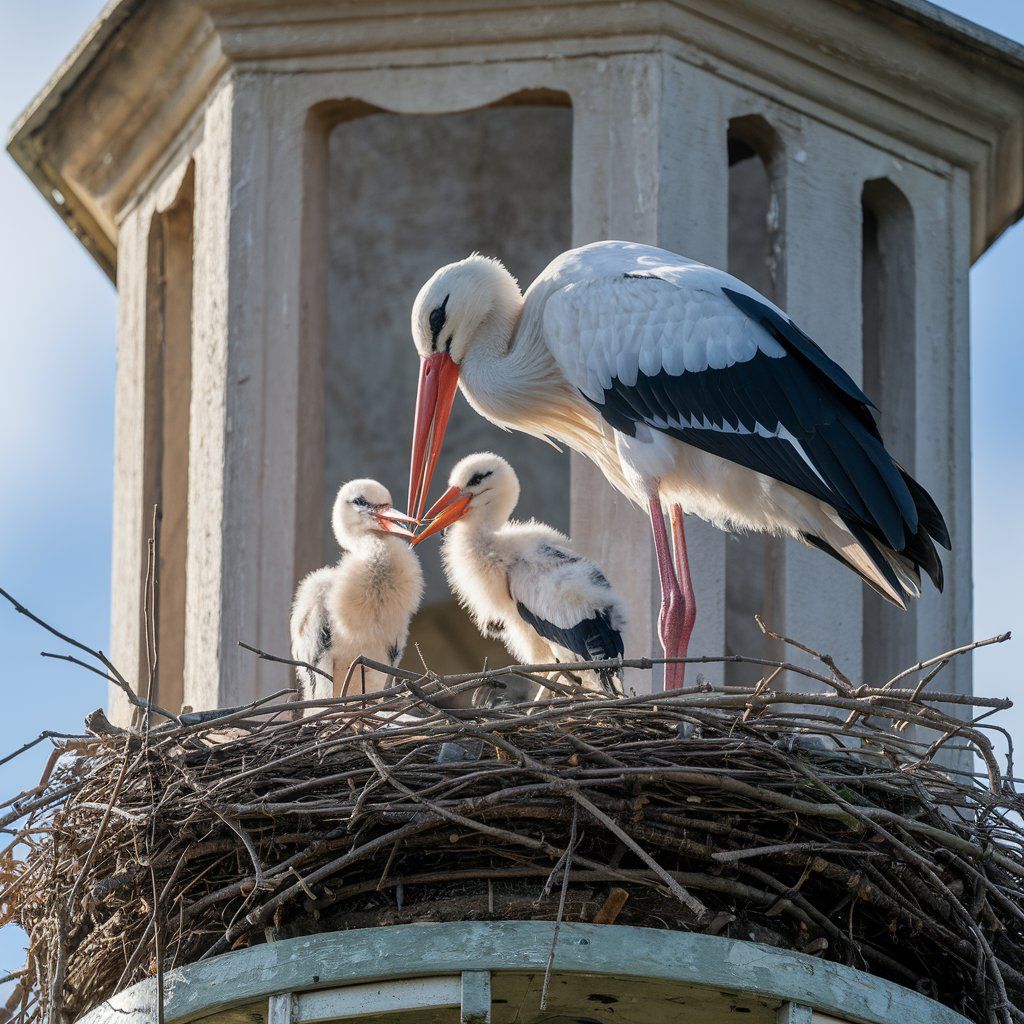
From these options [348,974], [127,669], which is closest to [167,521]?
[127,669]

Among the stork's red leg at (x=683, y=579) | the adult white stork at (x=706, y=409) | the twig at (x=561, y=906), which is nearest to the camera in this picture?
the twig at (x=561, y=906)

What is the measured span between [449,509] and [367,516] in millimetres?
338

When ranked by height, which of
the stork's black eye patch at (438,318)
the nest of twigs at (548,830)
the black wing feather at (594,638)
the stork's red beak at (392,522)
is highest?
the stork's black eye patch at (438,318)

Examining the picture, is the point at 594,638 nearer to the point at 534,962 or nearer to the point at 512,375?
the point at 512,375

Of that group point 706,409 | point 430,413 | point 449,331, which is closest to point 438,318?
point 449,331

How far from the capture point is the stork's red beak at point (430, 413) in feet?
33.0

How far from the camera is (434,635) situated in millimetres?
14398

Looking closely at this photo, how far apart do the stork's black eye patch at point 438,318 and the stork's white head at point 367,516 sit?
2.19ft

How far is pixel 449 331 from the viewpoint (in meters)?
10.0

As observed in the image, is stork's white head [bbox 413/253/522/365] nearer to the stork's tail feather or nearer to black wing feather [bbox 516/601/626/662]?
black wing feather [bbox 516/601/626/662]

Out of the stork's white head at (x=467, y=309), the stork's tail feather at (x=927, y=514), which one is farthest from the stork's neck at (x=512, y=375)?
the stork's tail feather at (x=927, y=514)

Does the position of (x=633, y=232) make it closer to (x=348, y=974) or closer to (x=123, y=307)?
(x=123, y=307)

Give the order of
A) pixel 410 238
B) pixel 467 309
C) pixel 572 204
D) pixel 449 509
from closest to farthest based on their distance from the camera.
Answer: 1. pixel 467 309
2. pixel 449 509
3. pixel 572 204
4. pixel 410 238

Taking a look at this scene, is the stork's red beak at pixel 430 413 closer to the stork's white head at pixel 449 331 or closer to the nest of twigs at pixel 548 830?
the stork's white head at pixel 449 331
